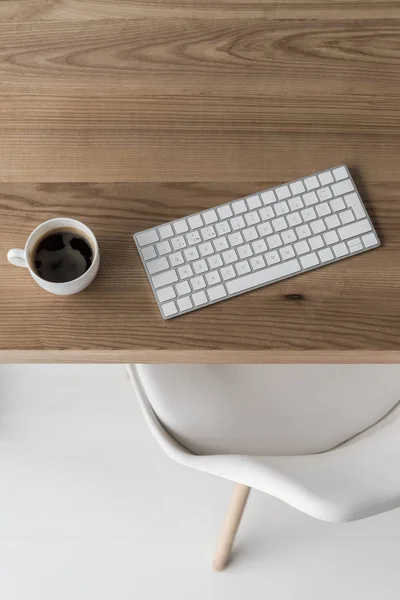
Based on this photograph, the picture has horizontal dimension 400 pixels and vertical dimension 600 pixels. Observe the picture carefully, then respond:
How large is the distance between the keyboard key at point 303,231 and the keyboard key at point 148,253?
7.5 inches

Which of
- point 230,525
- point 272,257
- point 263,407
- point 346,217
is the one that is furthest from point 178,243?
point 230,525

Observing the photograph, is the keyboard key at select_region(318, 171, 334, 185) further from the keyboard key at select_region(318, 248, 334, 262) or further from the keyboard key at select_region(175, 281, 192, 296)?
the keyboard key at select_region(175, 281, 192, 296)

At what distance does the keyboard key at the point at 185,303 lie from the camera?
819mm

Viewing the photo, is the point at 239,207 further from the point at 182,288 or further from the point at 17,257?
the point at 17,257

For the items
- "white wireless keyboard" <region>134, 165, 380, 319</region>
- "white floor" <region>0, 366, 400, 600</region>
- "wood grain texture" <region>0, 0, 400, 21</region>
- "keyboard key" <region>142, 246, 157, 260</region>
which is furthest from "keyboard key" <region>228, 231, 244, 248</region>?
"white floor" <region>0, 366, 400, 600</region>

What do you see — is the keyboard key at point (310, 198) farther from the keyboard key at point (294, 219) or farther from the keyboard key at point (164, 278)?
the keyboard key at point (164, 278)

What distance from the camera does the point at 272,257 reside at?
84 centimetres

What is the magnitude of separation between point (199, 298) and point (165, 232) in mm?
99

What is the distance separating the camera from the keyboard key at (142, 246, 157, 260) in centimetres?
84

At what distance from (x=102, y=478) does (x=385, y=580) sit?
646 mm

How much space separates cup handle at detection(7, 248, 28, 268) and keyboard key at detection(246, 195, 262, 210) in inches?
11.7

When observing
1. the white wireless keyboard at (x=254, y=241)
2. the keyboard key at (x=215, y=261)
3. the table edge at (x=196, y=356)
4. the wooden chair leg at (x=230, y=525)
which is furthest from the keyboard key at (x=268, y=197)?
the wooden chair leg at (x=230, y=525)

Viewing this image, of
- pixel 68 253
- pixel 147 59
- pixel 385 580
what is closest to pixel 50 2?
pixel 147 59

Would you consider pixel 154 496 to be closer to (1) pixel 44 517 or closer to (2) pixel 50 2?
(1) pixel 44 517
